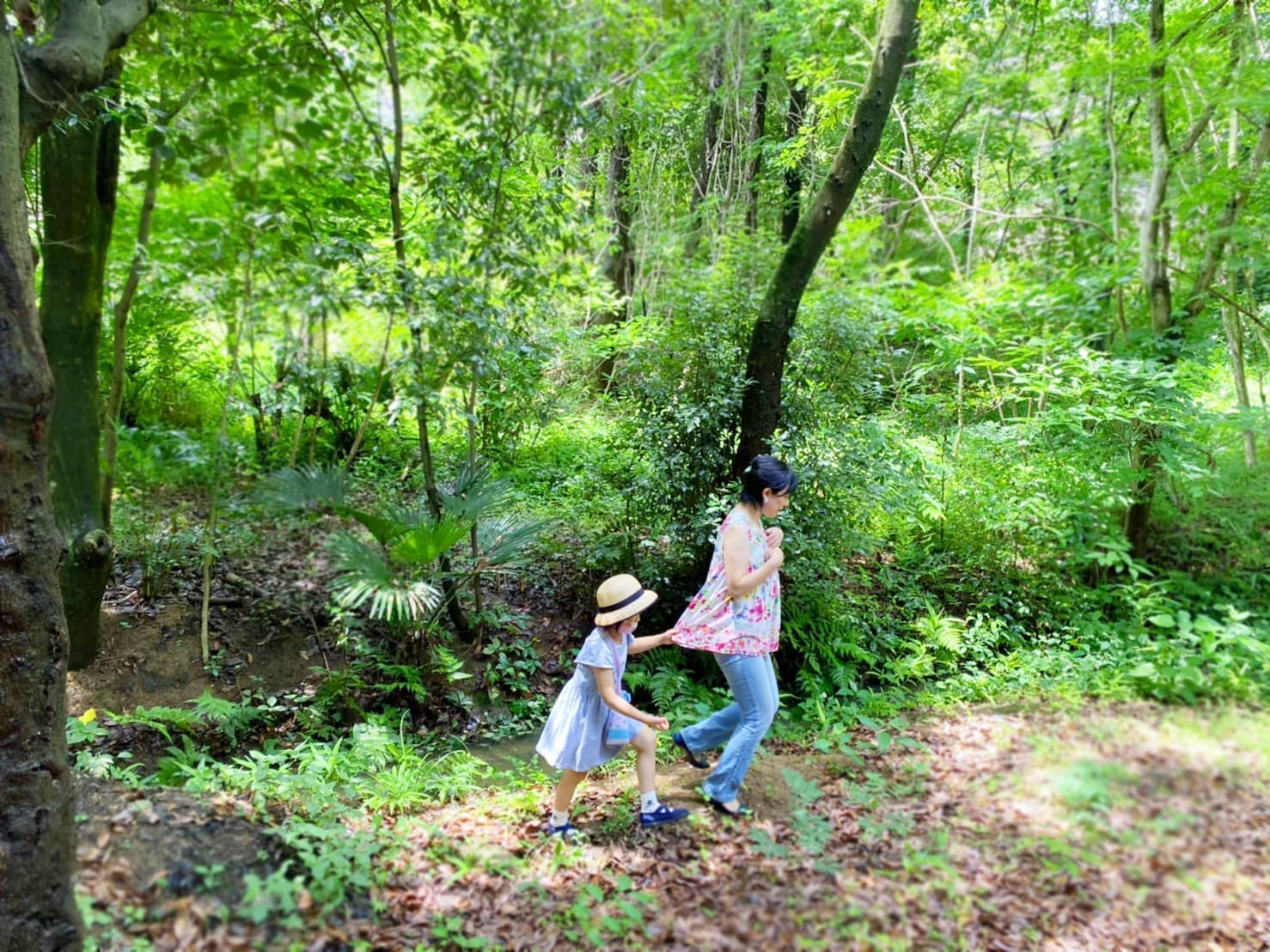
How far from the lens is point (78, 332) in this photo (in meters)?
4.23

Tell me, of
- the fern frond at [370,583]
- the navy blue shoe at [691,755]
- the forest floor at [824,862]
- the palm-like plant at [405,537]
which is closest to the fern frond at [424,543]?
the palm-like plant at [405,537]

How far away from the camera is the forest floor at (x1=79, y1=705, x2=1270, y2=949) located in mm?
2262

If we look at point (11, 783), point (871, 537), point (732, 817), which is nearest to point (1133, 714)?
point (732, 817)

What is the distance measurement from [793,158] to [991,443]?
114 inches

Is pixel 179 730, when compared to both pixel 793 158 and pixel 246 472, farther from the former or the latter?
pixel 793 158

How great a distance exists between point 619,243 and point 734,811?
537 cm

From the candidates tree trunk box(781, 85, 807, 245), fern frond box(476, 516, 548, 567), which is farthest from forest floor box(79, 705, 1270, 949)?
tree trunk box(781, 85, 807, 245)

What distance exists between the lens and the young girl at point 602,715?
9.35 ft

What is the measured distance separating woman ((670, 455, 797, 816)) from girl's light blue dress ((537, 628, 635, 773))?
17.8 inches

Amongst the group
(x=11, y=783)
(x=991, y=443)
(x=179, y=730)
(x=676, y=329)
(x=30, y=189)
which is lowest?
(x=179, y=730)

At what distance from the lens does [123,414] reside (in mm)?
5129

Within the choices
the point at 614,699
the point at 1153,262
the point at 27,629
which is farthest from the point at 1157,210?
the point at 27,629

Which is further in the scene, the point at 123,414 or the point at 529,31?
the point at 123,414

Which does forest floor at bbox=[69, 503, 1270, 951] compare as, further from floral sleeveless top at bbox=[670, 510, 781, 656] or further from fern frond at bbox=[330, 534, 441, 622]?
fern frond at bbox=[330, 534, 441, 622]
